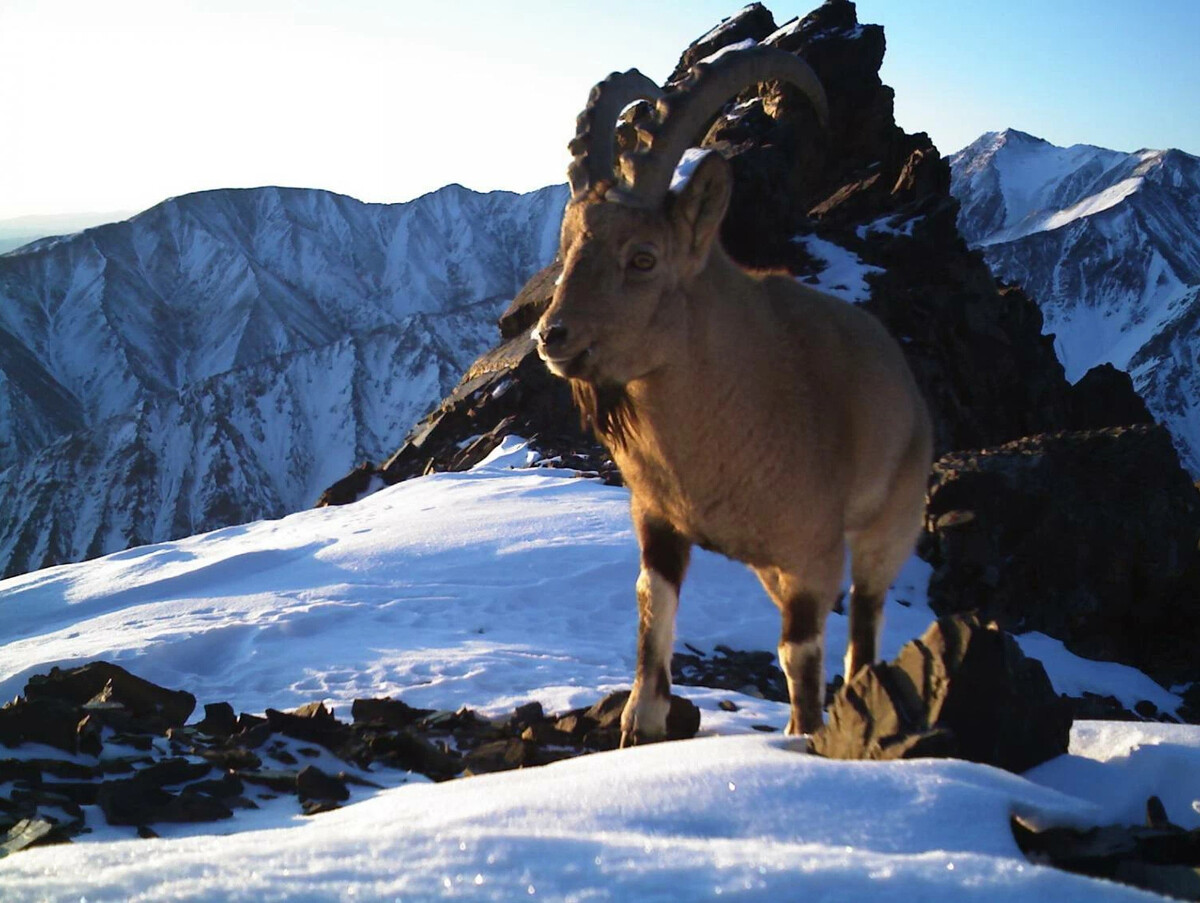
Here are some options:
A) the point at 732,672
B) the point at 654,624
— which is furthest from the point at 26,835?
the point at 732,672

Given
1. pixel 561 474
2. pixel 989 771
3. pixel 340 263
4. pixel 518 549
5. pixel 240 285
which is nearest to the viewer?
pixel 989 771

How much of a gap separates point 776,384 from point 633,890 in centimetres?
337

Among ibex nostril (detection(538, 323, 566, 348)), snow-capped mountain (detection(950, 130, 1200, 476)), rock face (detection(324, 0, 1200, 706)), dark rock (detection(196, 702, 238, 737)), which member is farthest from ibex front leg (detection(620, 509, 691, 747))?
snow-capped mountain (detection(950, 130, 1200, 476))

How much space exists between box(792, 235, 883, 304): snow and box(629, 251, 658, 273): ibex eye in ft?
86.4

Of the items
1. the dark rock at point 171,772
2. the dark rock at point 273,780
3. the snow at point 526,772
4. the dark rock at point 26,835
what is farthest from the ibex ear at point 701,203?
the dark rock at point 26,835

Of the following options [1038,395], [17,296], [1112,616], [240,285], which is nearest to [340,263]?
[240,285]

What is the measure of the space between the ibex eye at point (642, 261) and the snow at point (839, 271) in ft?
86.4

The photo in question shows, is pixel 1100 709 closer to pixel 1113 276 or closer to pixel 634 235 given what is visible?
pixel 634 235

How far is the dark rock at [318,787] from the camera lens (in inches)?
206

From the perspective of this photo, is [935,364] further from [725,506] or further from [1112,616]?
[725,506]

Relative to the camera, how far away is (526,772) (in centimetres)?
483

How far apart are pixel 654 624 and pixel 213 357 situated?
171 m

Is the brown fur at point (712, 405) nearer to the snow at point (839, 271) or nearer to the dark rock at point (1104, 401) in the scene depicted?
the snow at point (839, 271)

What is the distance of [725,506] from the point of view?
18.0 feet
